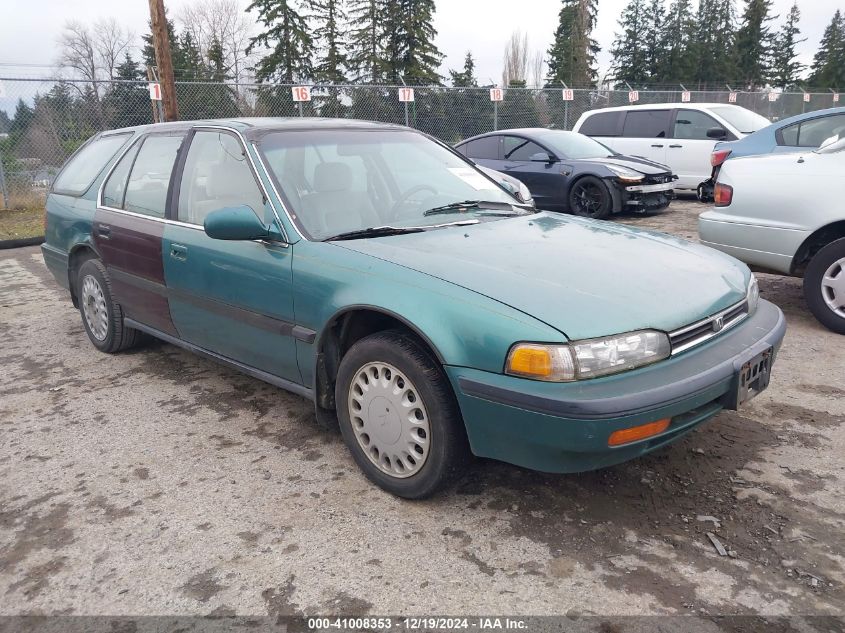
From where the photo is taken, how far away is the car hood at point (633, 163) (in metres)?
9.65

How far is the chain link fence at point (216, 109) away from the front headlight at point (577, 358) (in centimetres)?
1251

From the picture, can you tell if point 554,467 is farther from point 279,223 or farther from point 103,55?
point 103,55

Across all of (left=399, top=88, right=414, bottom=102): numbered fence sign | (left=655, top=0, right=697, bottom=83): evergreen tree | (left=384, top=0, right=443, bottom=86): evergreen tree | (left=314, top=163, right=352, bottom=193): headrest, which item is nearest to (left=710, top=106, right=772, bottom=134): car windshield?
(left=399, top=88, right=414, bottom=102): numbered fence sign

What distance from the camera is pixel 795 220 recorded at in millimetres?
4629

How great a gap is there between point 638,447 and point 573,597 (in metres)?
0.56

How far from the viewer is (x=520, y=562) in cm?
237

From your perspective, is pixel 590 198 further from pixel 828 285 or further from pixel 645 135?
pixel 828 285

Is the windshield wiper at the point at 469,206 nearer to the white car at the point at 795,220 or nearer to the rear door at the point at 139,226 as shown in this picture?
the rear door at the point at 139,226

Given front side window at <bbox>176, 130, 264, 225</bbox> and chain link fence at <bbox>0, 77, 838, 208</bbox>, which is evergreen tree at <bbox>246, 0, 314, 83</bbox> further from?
front side window at <bbox>176, 130, 264, 225</bbox>

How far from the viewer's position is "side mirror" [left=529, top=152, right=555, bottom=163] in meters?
9.80

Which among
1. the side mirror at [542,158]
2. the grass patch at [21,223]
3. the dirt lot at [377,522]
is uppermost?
the side mirror at [542,158]

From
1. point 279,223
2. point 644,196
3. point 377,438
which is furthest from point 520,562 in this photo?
point 644,196

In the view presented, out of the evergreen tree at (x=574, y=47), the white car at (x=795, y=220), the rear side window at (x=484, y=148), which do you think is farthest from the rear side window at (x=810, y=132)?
the evergreen tree at (x=574, y=47)

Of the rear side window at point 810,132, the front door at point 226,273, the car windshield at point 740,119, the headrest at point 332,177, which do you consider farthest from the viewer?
the car windshield at point 740,119
